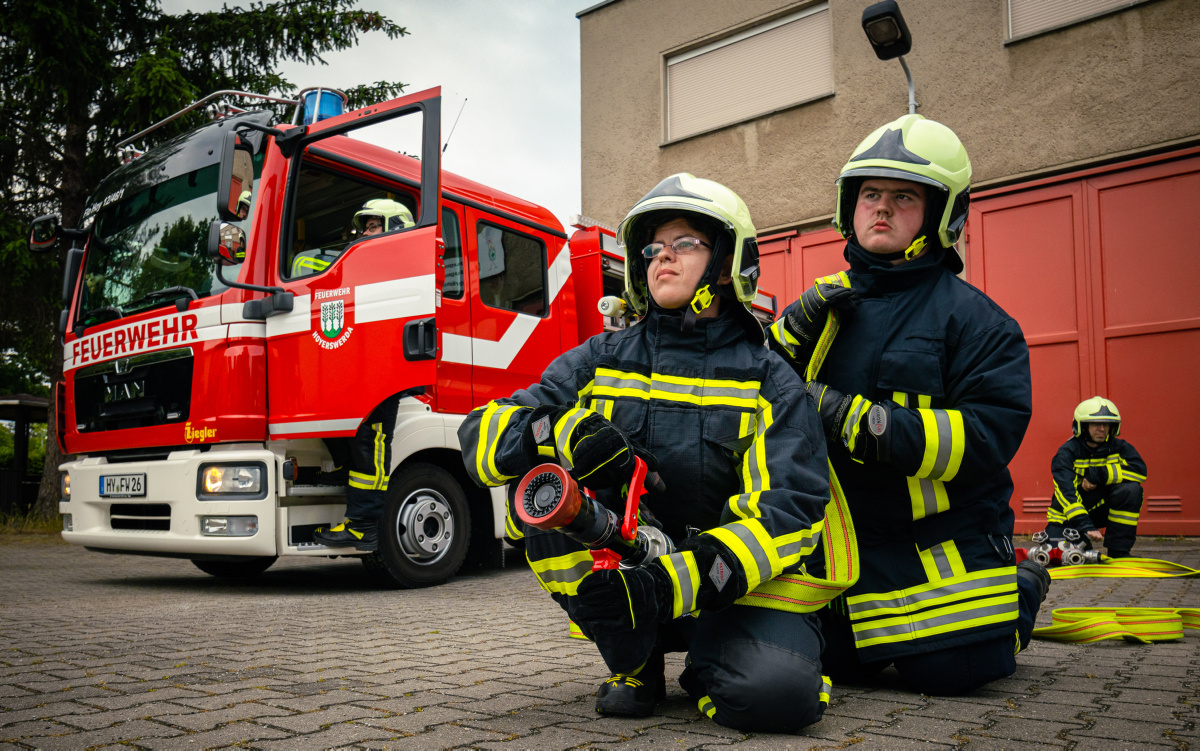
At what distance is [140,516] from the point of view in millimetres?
5973

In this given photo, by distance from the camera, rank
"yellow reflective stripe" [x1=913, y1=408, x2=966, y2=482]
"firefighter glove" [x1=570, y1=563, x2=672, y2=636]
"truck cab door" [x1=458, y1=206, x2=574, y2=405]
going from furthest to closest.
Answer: "truck cab door" [x1=458, y1=206, x2=574, y2=405], "yellow reflective stripe" [x1=913, y1=408, x2=966, y2=482], "firefighter glove" [x1=570, y1=563, x2=672, y2=636]

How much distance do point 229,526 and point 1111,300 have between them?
8.48 metres

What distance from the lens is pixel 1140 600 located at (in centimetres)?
521

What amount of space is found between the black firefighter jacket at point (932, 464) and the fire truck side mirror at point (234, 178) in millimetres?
3550

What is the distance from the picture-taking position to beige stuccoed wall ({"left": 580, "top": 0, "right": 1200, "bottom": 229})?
9375mm

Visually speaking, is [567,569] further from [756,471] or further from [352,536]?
[352,536]

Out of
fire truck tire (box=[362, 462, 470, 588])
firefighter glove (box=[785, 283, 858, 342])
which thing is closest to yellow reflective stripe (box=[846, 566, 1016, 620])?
firefighter glove (box=[785, 283, 858, 342])

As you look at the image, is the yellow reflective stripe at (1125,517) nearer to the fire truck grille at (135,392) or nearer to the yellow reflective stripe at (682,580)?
the yellow reflective stripe at (682,580)

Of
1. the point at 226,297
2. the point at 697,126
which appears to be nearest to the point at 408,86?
the point at 697,126

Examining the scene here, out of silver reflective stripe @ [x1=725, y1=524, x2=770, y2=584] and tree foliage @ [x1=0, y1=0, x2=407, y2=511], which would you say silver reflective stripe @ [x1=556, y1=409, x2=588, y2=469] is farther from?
tree foliage @ [x1=0, y1=0, x2=407, y2=511]

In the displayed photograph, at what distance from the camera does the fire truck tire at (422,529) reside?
5879 mm

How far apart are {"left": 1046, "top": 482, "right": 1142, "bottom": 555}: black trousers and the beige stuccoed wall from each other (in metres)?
3.82

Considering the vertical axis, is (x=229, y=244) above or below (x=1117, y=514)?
above

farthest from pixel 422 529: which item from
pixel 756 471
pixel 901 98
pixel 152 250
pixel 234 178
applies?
pixel 901 98
